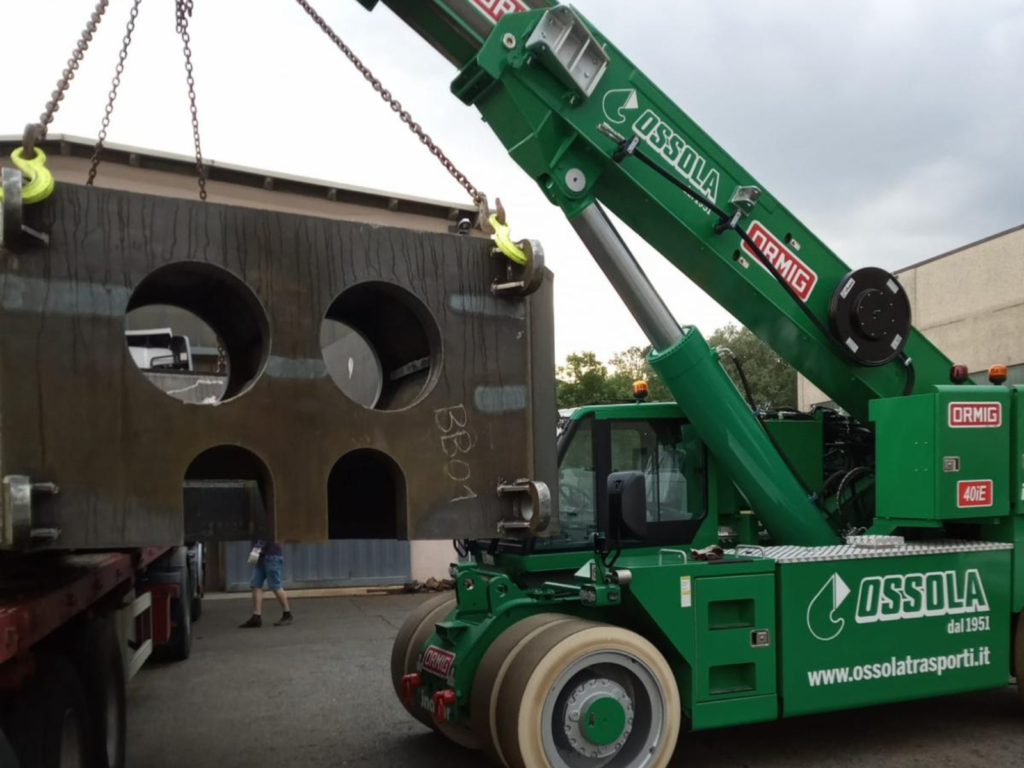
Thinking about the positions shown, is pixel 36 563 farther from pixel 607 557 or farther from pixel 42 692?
pixel 607 557

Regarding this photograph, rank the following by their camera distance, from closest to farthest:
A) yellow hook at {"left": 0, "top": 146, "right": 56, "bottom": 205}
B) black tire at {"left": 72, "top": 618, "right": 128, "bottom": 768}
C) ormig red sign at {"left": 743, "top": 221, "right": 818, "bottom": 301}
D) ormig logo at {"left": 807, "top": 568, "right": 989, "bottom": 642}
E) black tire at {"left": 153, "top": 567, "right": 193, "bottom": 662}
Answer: yellow hook at {"left": 0, "top": 146, "right": 56, "bottom": 205}, black tire at {"left": 72, "top": 618, "right": 128, "bottom": 768}, ormig logo at {"left": 807, "top": 568, "right": 989, "bottom": 642}, ormig red sign at {"left": 743, "top": 221, "right": 818, "bottom": 301}, black tire at {"left": 153, "top": 567, "right": 193, "bottom": 662}

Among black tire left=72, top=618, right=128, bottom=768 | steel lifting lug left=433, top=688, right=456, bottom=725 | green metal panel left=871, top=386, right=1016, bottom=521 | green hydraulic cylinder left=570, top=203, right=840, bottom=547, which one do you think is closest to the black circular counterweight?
green metal panel left=871, top=386, right=1016, bottom=521

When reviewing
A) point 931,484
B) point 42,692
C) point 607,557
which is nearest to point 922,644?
point 931,484

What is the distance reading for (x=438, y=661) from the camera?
564 cm

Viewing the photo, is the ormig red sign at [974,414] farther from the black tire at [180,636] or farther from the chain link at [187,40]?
the black tire at [180,636]

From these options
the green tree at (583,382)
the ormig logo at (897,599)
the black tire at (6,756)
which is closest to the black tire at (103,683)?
the black tire at (6,756)

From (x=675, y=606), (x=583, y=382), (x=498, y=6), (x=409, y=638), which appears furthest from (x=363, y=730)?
(x=583, y=382)

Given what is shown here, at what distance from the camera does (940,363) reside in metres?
6.82

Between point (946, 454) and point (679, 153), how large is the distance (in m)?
2.54

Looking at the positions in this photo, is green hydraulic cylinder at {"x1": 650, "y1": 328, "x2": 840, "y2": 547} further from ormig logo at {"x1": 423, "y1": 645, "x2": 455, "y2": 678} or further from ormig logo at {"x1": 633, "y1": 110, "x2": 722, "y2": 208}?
ormig logo at {"x1": 423, "y1": 645, "x2": 455, "y2": 678}

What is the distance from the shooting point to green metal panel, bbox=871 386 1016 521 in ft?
19.9

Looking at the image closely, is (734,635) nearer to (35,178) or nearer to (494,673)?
(494,673)

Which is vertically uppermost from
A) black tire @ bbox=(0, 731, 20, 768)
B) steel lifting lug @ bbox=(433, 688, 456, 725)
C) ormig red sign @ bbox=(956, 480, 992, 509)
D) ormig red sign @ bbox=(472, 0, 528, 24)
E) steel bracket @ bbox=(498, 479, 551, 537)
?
ormig red sign @ bbox=(472, 0, 528, 24)

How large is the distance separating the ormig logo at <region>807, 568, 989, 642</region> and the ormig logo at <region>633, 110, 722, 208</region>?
8.25ft
